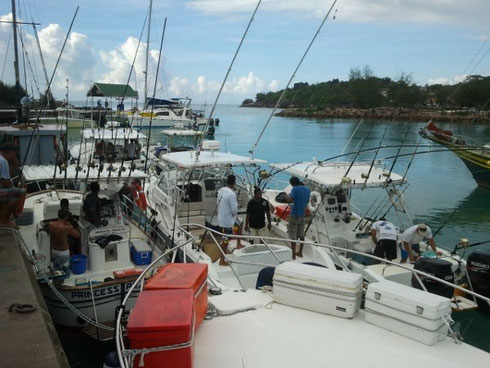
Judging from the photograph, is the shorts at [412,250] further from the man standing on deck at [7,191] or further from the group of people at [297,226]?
the man standing on deck at [7,191]

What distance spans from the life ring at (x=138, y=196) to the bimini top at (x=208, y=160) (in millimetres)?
834

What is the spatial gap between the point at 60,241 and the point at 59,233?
0.44 feet

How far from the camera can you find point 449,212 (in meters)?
19.5

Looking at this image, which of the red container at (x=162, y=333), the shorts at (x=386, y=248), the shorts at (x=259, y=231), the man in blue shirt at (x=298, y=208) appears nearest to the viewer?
the red container at (x=162, y=333)

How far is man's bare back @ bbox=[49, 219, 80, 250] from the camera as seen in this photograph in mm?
7312

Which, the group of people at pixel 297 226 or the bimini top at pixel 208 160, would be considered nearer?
the group of people at pixel 297 226

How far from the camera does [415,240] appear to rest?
8.62 m

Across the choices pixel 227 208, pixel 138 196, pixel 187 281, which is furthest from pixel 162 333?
pixel 138 196

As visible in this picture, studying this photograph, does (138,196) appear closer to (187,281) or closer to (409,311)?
(187,281)

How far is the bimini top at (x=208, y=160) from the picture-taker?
9.02 m

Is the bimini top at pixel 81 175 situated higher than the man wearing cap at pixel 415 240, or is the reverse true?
the bimini top at pixel 81 175

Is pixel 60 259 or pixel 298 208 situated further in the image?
pixel 298 208

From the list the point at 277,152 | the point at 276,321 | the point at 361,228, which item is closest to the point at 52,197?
the point at 361,228

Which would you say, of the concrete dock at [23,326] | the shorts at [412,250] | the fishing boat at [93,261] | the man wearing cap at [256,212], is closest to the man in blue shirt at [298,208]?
the man wearing cap at [256,212]
